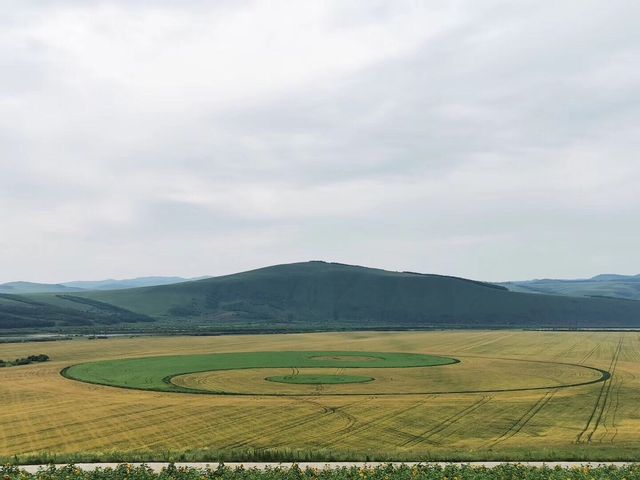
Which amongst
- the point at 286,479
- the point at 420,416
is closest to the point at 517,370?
the point at 420,416

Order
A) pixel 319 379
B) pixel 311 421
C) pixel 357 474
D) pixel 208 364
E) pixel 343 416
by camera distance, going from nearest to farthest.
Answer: pixel 357 474 → pixel 311 421 → pixel 343 416 → pixel 319 379 → pixel 208 364

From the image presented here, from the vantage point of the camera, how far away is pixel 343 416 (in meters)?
58.5

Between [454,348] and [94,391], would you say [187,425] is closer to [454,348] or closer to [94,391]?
[94,391]

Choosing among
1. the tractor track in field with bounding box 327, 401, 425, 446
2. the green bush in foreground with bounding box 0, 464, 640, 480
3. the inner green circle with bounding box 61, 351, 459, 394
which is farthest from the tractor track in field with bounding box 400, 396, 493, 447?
the inner green circle with bounding box 61, 351, 459, 394

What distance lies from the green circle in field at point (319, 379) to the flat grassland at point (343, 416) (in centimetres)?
274

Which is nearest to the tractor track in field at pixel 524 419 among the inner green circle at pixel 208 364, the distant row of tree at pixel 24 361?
the inner green circle at pixel 208 364

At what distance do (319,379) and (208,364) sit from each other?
103 ft

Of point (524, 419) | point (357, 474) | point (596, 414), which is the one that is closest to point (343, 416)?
point (524, 419)

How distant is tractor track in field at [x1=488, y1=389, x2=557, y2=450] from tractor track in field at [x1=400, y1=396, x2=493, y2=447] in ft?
16.8

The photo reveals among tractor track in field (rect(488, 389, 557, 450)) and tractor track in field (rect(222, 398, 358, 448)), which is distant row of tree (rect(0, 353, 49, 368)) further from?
tractor track in field (rect(488, 389, 557, 450))

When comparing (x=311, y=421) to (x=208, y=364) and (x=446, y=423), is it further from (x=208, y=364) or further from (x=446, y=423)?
(x=208, y=364)

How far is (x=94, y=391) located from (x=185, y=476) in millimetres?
52233

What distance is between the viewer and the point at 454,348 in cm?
15150

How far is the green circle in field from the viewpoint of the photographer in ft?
278
